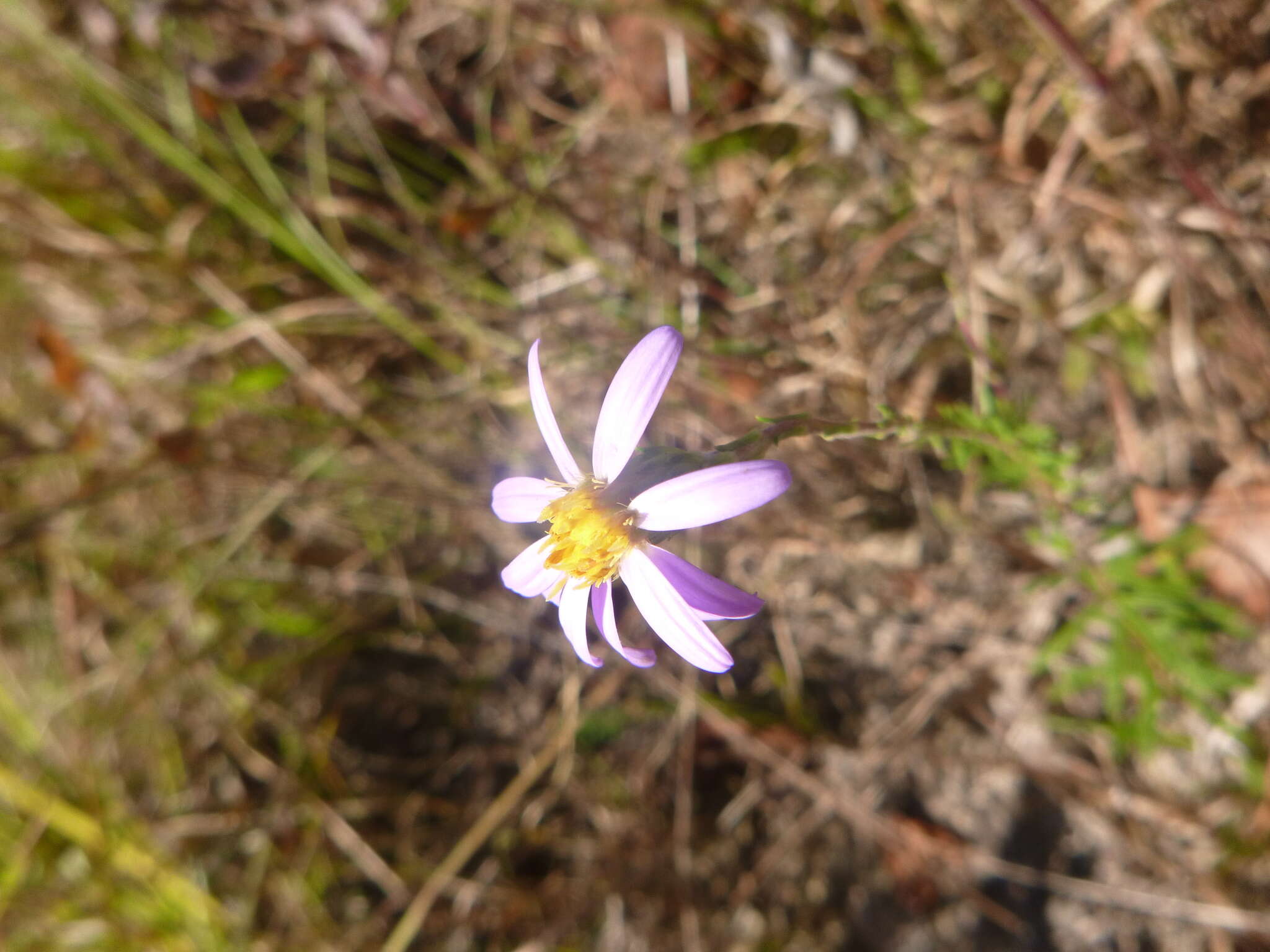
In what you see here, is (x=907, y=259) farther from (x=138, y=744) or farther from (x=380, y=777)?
(x=138, y=744)

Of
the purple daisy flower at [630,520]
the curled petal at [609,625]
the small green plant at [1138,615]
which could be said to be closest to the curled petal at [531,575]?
the purple daisy flower at [630,520]

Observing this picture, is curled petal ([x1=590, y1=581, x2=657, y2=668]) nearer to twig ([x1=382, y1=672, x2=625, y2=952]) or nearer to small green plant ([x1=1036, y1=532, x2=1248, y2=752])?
small green plant ([x1=1036, y1=532, x2=1248, y2=752])

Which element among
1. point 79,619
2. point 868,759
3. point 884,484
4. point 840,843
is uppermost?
point 884,484

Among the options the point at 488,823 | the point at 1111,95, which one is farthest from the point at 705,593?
the point at 488,823

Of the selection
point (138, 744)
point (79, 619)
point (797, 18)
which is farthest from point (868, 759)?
point (79, 619)

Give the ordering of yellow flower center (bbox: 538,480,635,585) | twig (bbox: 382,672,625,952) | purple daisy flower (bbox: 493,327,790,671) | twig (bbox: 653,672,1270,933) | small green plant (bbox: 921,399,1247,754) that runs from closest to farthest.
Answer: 1. purple daisy flower (bbox: 493,327,790,671)
2. yellow flower center (bbox: 538,480,635,585)
3. small green plant (bbox: 921,399,1247,754)
4. twig (bbox: 653,672,1270,933)
5. twig (bbox: 382,672,625,952)

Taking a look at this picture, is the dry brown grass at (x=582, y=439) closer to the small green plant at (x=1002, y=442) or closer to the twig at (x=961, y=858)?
the twig at (x=961, y=858)

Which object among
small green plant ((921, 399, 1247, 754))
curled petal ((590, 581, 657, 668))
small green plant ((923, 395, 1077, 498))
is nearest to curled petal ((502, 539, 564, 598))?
curled petal ((590, 581, 657, 668))
